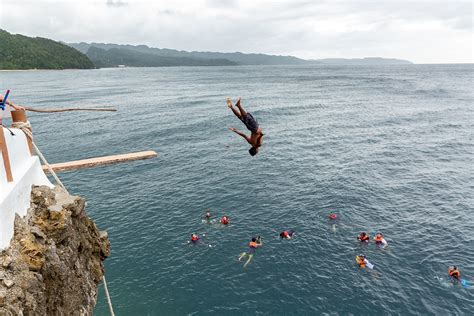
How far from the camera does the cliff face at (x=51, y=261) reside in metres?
10.8

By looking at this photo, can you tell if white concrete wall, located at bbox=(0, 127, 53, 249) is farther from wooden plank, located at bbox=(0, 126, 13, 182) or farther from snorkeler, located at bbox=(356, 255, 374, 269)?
snorkeler, located at bbox=(356, 255, 374, 269)

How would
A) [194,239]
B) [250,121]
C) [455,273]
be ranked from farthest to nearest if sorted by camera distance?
[194,239] < [455,273] < [250,121]

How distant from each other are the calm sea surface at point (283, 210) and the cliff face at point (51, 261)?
38.3 feet

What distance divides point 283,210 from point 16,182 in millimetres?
32396

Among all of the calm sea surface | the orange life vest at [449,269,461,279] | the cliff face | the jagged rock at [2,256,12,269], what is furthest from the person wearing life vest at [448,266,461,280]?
the jagged rock at [2,256,12,269]

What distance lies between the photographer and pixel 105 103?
118m

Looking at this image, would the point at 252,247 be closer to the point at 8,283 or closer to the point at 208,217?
the point at 208,217

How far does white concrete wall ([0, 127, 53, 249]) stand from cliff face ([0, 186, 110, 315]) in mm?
442

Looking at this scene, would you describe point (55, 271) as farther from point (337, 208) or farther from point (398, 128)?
point (398, 128)

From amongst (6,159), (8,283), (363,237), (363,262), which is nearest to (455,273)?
(363,262)

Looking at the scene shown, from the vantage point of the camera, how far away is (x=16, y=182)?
1282 cm

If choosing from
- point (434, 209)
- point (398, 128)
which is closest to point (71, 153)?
point (434, 209)

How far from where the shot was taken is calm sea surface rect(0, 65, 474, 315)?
27266mm

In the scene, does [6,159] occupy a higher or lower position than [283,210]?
higher
